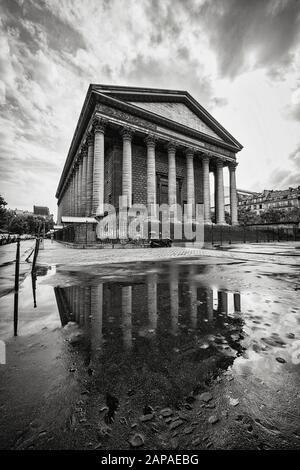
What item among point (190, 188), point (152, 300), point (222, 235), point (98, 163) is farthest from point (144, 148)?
point (152, 300)

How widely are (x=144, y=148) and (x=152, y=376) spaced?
2986 centimetres

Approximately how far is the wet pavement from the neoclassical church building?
55.9 ft

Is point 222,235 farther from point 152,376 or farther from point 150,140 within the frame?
point 152,376

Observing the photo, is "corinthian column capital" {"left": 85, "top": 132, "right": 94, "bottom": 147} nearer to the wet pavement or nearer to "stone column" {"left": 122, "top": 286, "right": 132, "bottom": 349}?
"stone column" {"left": 122, "top": 286, "right": 132, "bottom": 349}

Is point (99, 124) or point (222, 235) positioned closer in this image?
point (99, 124)

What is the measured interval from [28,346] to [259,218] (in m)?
81.8

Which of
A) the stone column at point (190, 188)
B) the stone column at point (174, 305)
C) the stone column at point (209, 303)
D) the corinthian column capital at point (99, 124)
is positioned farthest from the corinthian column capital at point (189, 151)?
the stone column at point (209, 303)

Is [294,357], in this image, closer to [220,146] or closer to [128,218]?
[128,218]

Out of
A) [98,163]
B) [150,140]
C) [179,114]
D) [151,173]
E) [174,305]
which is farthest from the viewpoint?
[179,114]

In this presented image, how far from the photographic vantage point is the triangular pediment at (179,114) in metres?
26.7

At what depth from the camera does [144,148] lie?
2872 cm

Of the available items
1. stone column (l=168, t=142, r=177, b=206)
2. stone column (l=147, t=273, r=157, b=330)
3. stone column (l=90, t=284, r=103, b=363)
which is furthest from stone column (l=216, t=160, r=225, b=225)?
stone column (l=90, t=284, r=103, b=363)

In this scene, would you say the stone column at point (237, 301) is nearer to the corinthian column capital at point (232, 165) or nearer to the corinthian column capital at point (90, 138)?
the corinthian column capital at point (90, 138)

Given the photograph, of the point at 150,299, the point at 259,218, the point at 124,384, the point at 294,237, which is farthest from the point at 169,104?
the point at 259,218
